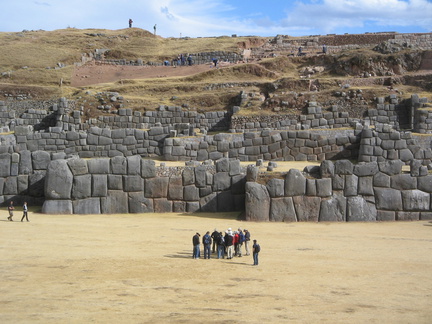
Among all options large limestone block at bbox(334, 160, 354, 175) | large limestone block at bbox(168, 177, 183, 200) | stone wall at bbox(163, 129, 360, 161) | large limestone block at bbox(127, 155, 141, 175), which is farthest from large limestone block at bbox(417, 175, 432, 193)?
large limestone block at bbox(127, 155, 141, 175)

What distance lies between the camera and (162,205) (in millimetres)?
26438

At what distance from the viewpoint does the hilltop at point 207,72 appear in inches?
1758

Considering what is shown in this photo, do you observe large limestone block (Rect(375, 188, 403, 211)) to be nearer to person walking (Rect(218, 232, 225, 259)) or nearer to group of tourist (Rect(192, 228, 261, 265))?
group of tourist (Rect(192, 228, 261, 265))

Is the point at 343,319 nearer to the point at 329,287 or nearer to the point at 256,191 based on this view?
the point at 329,287

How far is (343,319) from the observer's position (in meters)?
13.4

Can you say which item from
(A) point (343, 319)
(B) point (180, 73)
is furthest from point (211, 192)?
(B) point (180, 73)

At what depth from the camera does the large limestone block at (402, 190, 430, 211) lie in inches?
981

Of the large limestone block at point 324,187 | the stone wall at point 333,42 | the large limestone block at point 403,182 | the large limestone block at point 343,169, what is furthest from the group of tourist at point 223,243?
the stone wall at point 333,42

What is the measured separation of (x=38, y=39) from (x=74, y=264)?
57229mm

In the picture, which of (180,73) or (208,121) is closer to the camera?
(208,121)

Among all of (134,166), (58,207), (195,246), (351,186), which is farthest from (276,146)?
(195,246)

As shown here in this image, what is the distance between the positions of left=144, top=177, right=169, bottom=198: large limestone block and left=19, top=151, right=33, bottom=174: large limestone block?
528 cm

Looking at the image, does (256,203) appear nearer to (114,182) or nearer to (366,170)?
(366,170)

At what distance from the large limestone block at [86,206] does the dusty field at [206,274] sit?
4.48ft
